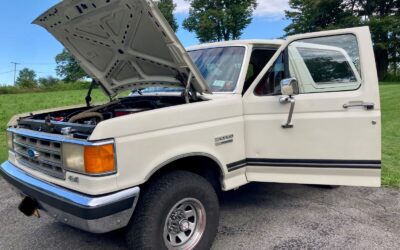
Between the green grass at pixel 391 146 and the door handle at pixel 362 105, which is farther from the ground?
the door handle at pixel 362 105

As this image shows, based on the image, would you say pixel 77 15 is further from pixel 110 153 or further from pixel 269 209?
pixel 269 209

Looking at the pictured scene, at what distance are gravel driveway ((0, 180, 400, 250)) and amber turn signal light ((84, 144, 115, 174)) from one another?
3.94ft

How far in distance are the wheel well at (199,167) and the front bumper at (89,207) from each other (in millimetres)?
436

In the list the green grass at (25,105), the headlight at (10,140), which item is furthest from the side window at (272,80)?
the green grass at (25,105)

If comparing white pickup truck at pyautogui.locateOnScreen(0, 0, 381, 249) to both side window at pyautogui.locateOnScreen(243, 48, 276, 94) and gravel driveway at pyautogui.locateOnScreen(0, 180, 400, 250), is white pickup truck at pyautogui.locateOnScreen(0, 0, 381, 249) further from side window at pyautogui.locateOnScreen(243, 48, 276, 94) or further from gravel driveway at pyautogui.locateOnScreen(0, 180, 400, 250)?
gravel driveway at pyautogui.locateOnScreen(0, 180, 400, 250)

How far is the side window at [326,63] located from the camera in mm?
3857

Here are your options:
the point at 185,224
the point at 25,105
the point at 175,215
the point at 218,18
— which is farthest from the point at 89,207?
the point at 218,18

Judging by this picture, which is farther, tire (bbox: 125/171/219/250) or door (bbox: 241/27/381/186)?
door (bbox: 241/27/381/186)

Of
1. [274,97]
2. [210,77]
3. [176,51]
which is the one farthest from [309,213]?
[176,51]

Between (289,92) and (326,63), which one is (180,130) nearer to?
(289,92)

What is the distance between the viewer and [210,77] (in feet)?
14.4

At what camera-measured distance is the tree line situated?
3974 centimetres

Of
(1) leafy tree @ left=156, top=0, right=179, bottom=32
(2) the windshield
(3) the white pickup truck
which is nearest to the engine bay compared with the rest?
(3) the white pickup truck

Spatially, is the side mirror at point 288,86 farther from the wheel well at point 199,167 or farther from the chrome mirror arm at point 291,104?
the wheel well at point 199,167
